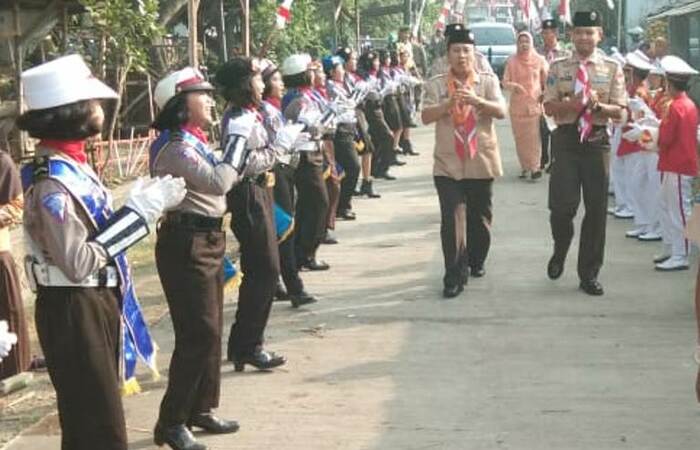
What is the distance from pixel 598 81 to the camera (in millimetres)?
8320

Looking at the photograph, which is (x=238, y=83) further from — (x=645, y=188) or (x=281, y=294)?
(x=645, y=188)

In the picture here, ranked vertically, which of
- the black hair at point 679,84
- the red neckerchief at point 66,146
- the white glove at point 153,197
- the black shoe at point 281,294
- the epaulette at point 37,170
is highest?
the red neckerchief at point 66,146

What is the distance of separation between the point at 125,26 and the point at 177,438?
334 inches

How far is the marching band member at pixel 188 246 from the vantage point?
5.29 m

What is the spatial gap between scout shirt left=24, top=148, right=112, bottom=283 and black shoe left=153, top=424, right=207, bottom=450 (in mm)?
1487

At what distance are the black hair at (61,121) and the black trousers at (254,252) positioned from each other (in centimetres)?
235

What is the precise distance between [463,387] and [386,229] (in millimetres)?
5385

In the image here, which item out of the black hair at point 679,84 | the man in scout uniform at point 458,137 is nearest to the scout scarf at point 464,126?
the man in scout uniform at point 458,137

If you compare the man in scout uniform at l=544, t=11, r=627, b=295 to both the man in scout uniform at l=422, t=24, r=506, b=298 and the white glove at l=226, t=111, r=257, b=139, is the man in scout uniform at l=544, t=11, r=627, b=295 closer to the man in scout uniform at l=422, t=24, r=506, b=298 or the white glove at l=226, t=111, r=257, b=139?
the man in scout uniform at l=422, t=24, r=506, b=298

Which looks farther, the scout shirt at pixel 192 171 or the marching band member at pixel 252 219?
the marching band member at pixel 252 219

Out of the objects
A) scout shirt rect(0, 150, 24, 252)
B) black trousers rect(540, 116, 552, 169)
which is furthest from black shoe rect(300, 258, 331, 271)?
black trousers rect(540, 116, 552, 169)

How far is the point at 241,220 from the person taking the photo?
6449 mm

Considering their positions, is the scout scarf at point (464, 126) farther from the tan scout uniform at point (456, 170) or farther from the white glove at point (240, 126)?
the white glove at point (240, 126)

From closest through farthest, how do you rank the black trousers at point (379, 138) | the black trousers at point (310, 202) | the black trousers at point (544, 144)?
the black trousers at point (310, 202) → the black trousers at point (379, 138) → the black trousers at point (544, 144)
